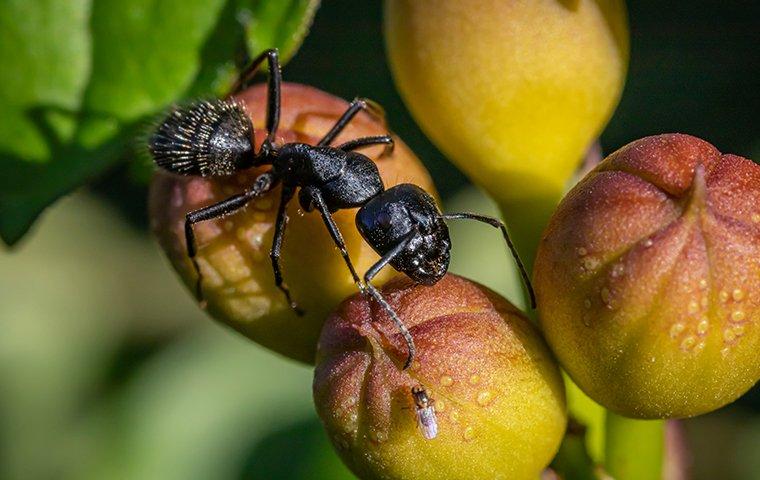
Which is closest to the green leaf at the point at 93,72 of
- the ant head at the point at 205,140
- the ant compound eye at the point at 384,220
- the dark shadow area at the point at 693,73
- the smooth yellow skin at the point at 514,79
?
the ant head at the point at 205,140

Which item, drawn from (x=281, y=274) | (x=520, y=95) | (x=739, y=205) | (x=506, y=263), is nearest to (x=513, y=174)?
(x=520, y=95)

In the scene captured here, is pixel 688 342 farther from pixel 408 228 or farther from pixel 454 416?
pixel 408 228

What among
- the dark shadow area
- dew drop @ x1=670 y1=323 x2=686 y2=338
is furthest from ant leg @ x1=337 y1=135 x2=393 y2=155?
the dark shadow area

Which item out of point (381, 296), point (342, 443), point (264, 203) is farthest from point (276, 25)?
point (342, 443)

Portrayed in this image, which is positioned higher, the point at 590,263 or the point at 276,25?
the point at 590,263

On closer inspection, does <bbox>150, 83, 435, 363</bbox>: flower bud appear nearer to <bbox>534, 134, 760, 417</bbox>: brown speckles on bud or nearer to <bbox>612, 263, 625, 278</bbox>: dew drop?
<bbox>534, 134, 760, 417</bbox>: brown speckles on bud

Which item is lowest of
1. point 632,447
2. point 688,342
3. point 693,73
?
point 693,73

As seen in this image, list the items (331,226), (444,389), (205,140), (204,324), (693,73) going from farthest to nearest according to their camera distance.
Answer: (693,73) → (204,324) → (205,140) → (331,226) → (444,389)
